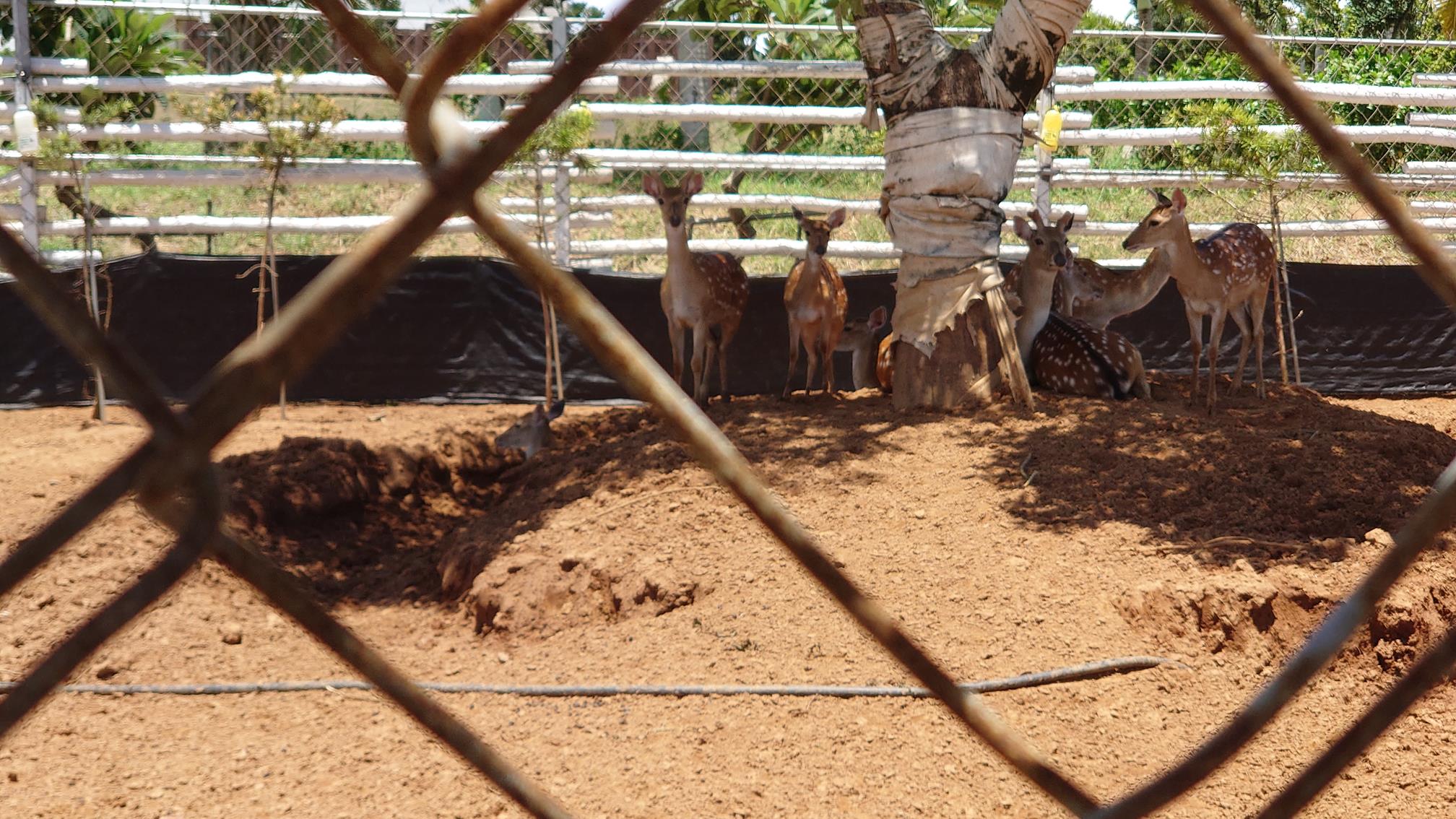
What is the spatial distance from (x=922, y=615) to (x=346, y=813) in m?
1.95

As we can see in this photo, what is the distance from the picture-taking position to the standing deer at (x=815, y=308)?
7.65 meters

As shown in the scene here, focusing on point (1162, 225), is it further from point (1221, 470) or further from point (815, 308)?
point (1221, 470)

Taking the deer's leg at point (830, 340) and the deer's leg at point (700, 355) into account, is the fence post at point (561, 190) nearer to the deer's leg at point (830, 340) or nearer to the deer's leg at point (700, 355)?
the deer's leg at point (700, 355)

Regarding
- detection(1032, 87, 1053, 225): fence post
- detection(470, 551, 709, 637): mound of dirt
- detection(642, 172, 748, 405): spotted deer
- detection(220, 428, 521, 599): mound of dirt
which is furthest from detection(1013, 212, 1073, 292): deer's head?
detection(470, 551, 709, 637): mound of dirt

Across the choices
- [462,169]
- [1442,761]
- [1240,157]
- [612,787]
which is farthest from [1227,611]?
[1240,157]

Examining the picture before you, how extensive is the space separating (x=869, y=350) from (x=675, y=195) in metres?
1.80

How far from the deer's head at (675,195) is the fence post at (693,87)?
2436mm

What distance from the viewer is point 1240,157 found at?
8.55 m

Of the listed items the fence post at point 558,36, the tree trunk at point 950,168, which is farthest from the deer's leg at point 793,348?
the fence post at point 558,36

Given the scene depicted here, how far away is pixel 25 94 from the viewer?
360 inches

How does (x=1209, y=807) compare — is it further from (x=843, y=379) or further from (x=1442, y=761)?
(x=843, y=379)

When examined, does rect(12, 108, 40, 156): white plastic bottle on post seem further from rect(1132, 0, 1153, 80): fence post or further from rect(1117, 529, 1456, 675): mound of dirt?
rect(1117, 529, 1456, 675): mound of dirt

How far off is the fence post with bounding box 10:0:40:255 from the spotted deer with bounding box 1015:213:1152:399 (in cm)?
691

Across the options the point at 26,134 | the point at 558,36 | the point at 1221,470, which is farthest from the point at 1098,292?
the point at 26,134
